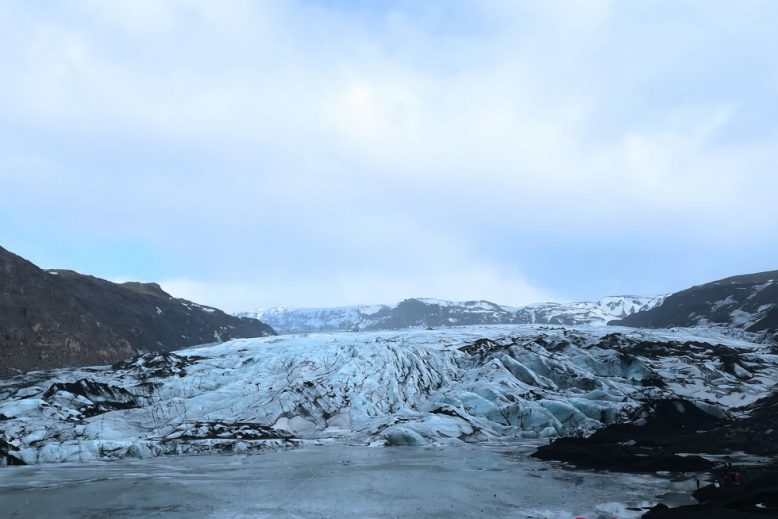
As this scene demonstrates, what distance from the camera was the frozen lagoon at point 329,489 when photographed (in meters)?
16.3

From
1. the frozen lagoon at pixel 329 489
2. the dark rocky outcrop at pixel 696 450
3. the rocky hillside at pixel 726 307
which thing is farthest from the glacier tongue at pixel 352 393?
the rocky hillside at pixel 726 307

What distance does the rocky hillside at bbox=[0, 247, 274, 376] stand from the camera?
59.6 m

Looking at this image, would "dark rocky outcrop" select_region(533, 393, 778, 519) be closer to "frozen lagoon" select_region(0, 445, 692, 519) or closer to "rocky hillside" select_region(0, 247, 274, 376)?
"frozen lagoon" select_region(0, 445, 692, 519)

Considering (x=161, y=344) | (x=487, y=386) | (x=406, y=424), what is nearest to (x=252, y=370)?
(x=406, y=424)

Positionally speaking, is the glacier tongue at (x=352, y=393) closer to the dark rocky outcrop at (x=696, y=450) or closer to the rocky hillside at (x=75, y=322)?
the dark rocky outcrop at (x=696, y=450)

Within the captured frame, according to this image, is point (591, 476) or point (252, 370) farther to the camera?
point (252, 370)

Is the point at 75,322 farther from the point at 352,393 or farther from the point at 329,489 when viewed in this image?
the point at 329,489

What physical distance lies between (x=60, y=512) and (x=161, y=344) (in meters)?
76.2

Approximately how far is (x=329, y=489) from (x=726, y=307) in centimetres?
9620

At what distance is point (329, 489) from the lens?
19.4 metres

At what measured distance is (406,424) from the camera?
3328cm

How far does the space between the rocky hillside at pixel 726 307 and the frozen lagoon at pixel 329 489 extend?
63.1m

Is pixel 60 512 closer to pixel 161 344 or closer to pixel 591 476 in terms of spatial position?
pixel 591 476

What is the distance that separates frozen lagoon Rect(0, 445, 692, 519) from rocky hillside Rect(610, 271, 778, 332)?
207 feet
